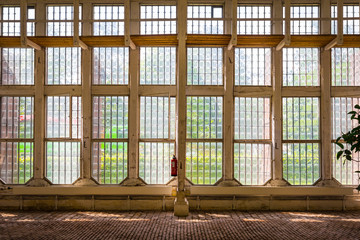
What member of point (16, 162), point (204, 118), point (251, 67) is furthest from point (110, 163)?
point (251, 67)

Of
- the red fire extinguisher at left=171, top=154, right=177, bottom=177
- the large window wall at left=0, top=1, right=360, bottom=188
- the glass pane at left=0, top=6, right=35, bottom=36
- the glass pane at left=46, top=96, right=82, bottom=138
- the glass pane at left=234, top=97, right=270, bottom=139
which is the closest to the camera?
the red fire extinguisher at left=171, top=154, right=177, bottom=177

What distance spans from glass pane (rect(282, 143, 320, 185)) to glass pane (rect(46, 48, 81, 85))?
26.5 ft

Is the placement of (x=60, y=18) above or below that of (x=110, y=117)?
above

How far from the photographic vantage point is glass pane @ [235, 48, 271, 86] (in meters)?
12.1

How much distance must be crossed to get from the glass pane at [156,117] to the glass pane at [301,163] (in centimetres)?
431

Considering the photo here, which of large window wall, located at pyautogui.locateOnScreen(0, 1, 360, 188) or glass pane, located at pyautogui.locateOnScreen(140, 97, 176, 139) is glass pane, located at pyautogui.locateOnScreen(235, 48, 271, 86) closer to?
large window wall, located at pyautogui.locateOnScreen(0, 1, 360, 188)

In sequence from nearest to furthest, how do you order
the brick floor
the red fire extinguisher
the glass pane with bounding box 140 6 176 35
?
1. the brick floor
2. the red fire extinguisher
3. the glass pane with bounding box 140 6 176 35

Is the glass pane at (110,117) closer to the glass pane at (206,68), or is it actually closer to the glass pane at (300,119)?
the glass pane at (206,68)

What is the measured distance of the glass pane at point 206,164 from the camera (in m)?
12.0

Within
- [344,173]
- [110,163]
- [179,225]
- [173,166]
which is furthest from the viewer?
[110,163]

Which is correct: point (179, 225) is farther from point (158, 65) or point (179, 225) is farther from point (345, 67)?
point (345, 67)

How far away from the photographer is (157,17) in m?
12.2

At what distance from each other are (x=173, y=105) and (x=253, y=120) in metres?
2.96

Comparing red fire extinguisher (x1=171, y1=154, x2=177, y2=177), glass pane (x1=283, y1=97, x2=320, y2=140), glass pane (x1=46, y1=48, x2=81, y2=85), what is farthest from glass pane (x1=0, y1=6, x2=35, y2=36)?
glass pane (x1=283, y1=97, x2=320, y2=140)
